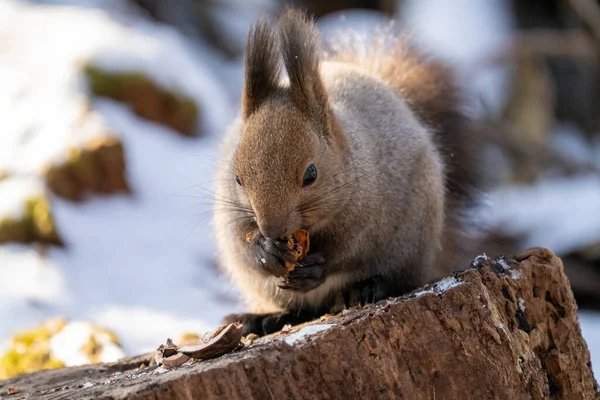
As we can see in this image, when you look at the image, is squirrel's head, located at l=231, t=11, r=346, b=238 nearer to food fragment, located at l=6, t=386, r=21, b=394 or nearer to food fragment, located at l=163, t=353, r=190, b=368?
food fragment, located at l=163, t=353, r=190, b=368

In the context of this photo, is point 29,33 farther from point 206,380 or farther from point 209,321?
point 206,380

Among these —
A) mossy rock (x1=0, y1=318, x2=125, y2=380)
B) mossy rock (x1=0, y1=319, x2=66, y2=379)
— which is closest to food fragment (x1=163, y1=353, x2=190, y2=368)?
mossy rock (x1=0, y1=318, x2=125, y2=380)

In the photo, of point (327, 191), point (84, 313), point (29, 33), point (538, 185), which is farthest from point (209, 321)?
point (538, 185)

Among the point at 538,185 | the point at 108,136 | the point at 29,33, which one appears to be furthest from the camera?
the point at 538,185

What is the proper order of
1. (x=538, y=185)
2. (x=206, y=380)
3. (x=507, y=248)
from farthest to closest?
(x=538, y=185), (x=507, y=248), (x=206, y=380)

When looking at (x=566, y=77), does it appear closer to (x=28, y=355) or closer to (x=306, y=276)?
(x=306, y=276)

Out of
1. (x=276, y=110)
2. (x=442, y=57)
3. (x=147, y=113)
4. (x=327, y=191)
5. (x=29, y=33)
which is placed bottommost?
(x=327, y=191)

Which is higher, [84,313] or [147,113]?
[147,113]

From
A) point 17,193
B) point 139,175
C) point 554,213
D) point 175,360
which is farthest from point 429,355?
point 554,213
